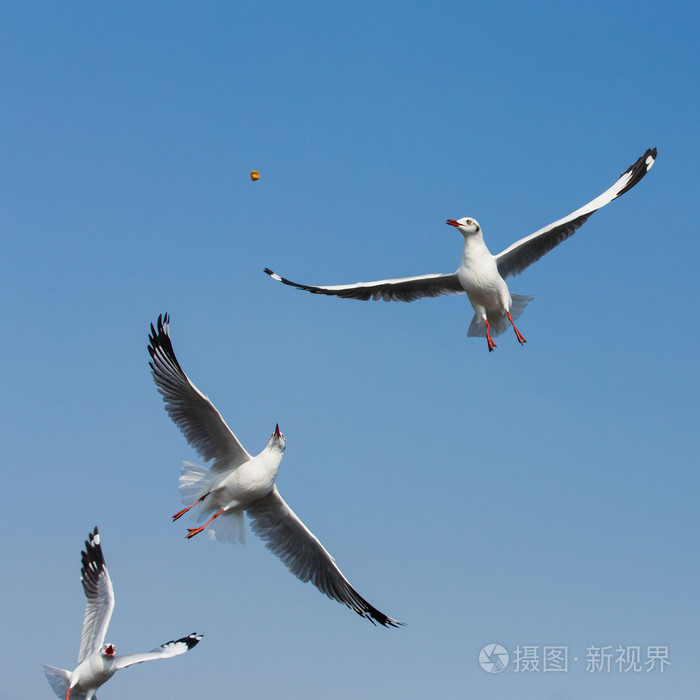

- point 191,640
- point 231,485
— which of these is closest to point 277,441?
point 231,485

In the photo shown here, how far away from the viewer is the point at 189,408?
9.95m

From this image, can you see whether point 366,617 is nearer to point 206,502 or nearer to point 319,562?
point 319,562

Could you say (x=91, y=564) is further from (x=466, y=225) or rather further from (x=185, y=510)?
(x=466, y=225)

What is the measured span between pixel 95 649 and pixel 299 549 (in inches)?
97.7

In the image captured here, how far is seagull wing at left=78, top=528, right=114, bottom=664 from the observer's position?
1124 cm

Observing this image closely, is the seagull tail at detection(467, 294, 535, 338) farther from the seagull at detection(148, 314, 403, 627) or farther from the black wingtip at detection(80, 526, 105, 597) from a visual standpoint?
the black wingtip at detection(80, 526, 105, 597)

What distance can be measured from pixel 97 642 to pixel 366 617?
288 cm

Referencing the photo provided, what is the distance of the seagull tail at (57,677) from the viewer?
10.8 meters

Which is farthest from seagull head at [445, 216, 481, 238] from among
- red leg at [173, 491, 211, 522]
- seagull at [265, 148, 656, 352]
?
red leg at [173, 491, 211, 522]

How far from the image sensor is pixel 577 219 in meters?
11.5

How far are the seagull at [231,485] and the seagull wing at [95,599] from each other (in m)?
1.95

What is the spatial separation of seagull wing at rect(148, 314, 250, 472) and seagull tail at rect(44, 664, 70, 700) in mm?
2821

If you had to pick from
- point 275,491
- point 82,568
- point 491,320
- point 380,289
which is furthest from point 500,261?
point 82,568

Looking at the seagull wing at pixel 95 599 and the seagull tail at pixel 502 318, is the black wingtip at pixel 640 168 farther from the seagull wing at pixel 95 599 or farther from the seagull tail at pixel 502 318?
the seagull wing at pixel 95 599
